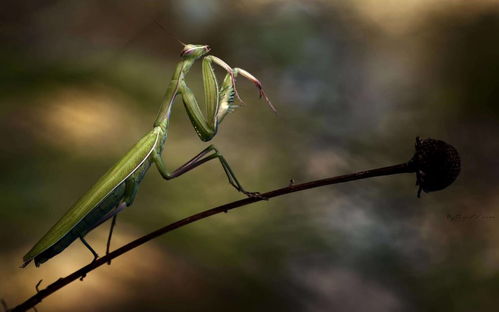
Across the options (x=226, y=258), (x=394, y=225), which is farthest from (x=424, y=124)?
(x=226, y=258)

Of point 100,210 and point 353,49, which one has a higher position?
point 353,49

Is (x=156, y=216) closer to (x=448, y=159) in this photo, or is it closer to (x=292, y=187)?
(x=292, y=187)

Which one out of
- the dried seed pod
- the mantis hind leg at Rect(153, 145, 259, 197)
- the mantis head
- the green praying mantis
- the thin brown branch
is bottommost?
the dried seed pod

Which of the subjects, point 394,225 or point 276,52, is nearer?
point 394,225
